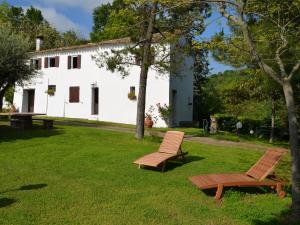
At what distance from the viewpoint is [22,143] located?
15094 millimetres

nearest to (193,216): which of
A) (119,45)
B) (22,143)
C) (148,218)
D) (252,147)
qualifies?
(148,218)

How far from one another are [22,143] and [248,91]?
1486 centimetres

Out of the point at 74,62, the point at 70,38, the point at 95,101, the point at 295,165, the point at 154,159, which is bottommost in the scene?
the point at 154,159

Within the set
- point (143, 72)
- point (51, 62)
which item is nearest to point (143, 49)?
point (143, 72)

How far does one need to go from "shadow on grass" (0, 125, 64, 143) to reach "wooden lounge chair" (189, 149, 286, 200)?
946 centimetres

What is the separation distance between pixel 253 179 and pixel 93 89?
23257mm

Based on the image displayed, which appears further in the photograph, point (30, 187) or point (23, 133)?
point (23, 133)

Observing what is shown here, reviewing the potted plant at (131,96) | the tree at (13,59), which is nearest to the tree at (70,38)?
the potted plant at (131,96)

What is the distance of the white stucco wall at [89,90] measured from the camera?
27.2 metres

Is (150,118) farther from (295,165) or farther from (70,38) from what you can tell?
(70,38)

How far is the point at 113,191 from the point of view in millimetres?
8648

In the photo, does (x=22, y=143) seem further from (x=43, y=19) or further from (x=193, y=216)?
(x=43, y=19)

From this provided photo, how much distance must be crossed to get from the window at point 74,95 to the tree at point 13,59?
35.2 feet

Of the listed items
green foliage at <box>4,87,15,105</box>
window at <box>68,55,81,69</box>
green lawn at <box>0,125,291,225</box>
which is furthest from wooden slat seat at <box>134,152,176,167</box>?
green foliage at <box>4,87,15,105</box>
